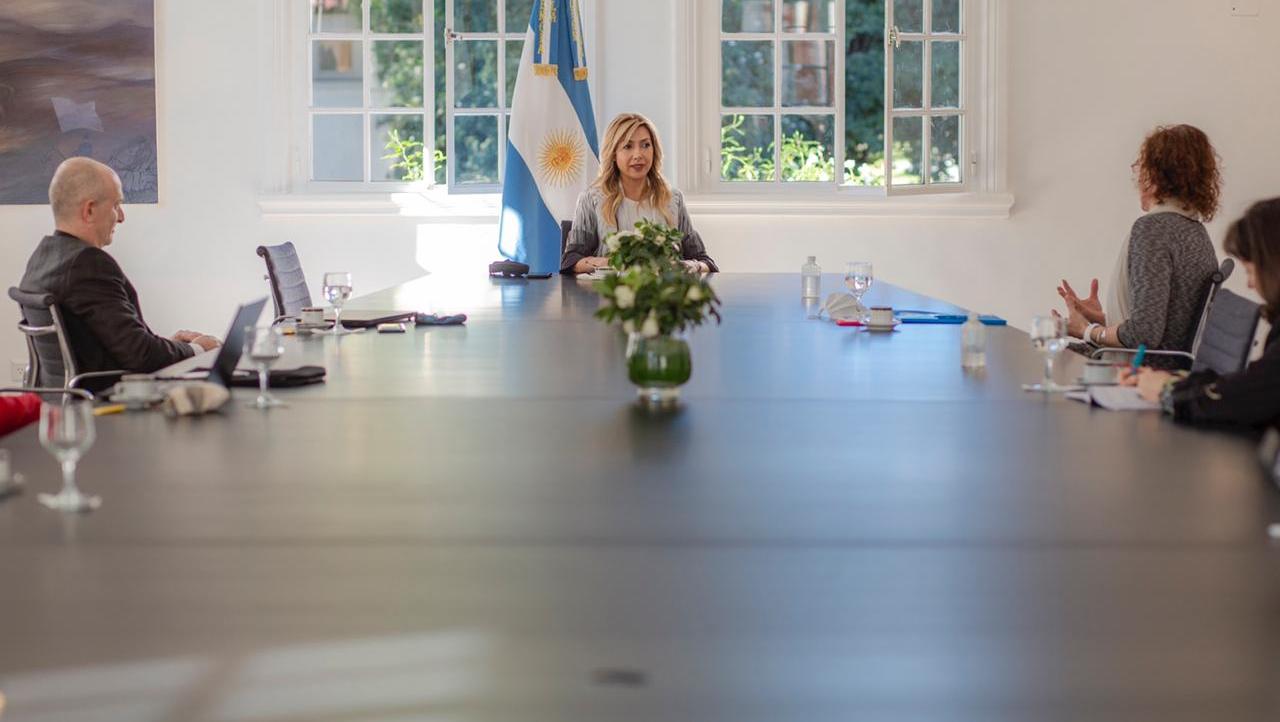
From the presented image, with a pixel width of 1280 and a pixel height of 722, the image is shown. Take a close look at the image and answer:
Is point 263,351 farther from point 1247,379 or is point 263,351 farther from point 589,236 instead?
point 589,236

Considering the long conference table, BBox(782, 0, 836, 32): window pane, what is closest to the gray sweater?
the long conference table

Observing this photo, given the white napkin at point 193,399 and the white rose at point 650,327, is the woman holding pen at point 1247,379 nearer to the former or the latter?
the white rose at point 650,327

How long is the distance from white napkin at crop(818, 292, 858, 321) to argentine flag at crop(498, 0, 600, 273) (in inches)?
134

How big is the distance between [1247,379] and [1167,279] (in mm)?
2173

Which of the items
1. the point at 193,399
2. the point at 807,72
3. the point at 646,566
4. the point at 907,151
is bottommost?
the point at 646,566

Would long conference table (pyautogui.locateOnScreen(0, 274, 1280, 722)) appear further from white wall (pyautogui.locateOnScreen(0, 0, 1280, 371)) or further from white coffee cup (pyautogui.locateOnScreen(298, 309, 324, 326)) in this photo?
white wall (pyautogui.locateOnScreen(0, 0, 1280, 371))

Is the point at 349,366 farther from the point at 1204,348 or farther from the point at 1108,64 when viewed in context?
the point at 1108,64

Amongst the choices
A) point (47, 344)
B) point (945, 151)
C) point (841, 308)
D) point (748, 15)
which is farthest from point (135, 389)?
point (945, 151)

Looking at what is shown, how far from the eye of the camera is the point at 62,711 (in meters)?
1.17

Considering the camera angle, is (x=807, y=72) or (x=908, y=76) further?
(x=807, y=72)

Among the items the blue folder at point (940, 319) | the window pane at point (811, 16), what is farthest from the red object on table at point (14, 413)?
the window pane at point (811, 16)

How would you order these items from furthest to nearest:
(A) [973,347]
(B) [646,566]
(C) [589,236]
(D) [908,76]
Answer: (D) [908,76], (C) [589,236], (A) [973,347], (B) [646,566]

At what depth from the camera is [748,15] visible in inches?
320

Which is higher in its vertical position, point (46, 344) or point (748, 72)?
point (748, 72)
